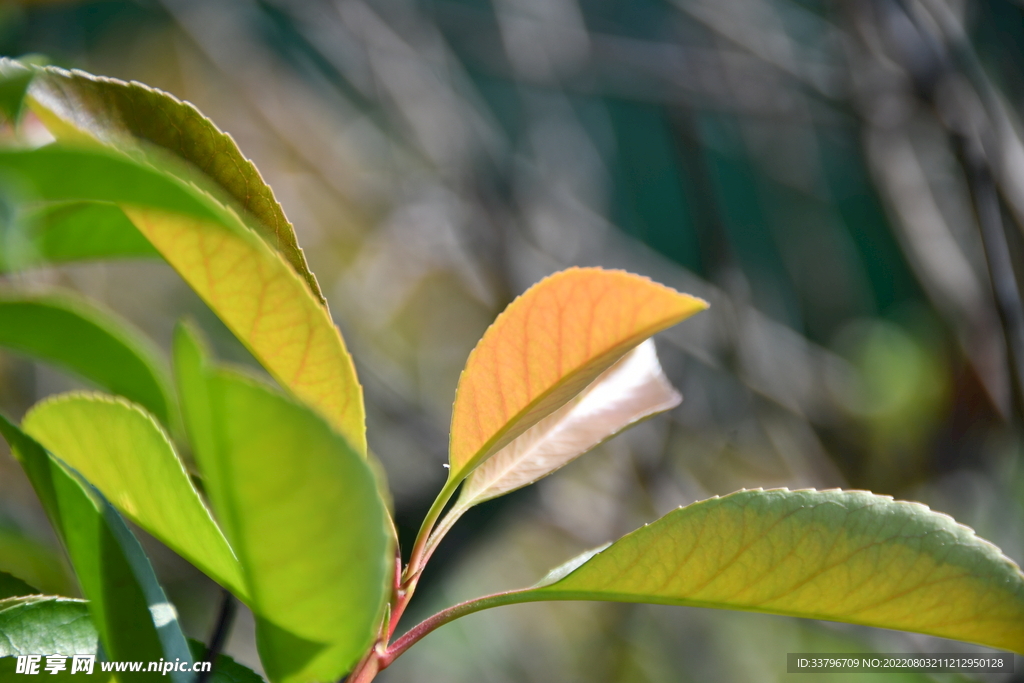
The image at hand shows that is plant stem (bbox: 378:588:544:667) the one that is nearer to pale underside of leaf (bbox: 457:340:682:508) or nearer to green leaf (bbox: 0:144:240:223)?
pale underside of leaf (bbox: 457:340:682:508)

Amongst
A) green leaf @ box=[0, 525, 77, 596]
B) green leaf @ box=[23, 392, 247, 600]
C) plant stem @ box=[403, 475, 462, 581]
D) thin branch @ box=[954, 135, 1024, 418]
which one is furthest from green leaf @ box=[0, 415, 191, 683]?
thin branch @ box=[954, 135, 1024, 418]

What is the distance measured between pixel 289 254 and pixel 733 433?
1.39m

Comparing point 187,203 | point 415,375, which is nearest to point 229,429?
point 187,203

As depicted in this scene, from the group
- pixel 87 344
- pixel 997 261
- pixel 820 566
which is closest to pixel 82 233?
pixel 87 344

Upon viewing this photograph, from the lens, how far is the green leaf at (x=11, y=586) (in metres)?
0.45

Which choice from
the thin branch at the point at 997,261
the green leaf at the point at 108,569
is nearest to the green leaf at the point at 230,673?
the green leaf at the point at 108,569

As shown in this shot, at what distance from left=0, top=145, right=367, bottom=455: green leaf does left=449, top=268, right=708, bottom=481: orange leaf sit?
6 cm

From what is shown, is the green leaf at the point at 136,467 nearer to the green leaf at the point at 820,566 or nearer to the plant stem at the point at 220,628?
the plant stem at the point at 220,628

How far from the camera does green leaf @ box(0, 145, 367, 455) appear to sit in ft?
0.94

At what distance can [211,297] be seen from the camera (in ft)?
1.12

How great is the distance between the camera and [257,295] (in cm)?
33

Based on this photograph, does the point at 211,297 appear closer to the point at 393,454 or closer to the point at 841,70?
the point at 841,70

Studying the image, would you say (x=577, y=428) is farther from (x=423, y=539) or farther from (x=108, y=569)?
(x=108, y=569)

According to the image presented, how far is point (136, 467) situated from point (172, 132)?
0.17 metres
